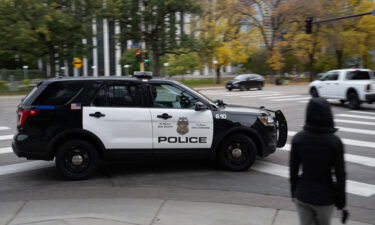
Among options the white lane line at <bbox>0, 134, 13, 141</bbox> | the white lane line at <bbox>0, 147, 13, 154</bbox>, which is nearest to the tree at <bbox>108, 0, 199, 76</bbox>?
the white lane line at <bbox>0, 134, 13, 141</bbox>

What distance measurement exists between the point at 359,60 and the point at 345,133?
55908 millimetres

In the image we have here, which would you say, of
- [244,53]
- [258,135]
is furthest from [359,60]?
[258,135]

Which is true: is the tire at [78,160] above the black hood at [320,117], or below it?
below

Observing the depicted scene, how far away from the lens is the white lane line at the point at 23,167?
8052 millimetres

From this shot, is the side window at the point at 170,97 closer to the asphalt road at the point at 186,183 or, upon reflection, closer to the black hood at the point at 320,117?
the asphalt road at the point at 186,183

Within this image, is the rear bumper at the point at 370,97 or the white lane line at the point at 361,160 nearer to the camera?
the white lane line at the point at 361,160

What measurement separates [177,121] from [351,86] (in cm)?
1371

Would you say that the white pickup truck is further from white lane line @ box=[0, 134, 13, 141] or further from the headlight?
white lane line @ box=[0, 134, 13, 141]

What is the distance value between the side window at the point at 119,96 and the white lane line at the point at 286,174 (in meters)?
2.65

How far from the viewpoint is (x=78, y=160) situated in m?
7.24

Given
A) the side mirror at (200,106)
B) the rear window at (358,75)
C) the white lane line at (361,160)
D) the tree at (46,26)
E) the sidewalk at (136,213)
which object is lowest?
the sidewalk at (136,213)

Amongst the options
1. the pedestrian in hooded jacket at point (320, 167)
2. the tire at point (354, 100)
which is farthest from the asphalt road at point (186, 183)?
the tire at point (354, 100)

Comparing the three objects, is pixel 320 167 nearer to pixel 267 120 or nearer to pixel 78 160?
pixel 267 120

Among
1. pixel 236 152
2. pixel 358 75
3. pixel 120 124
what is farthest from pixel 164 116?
pixel 358 75
